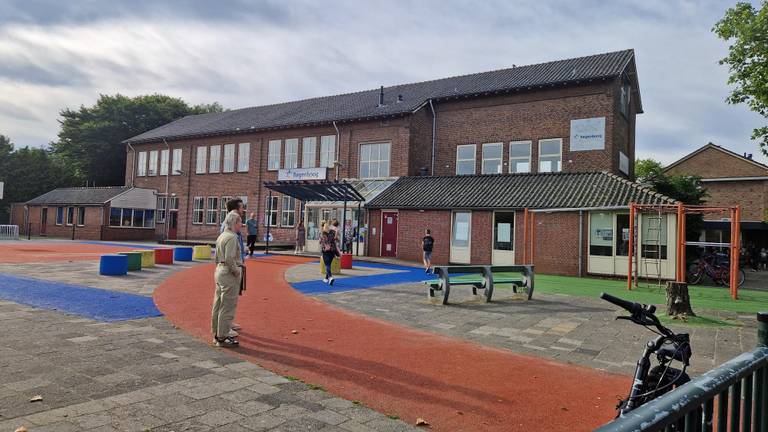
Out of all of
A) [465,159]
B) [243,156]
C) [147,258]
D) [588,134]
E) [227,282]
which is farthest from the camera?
[243,156]

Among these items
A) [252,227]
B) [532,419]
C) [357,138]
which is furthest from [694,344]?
[357,138]

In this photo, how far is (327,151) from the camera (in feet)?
99.8

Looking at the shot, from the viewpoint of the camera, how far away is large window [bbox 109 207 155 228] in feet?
121

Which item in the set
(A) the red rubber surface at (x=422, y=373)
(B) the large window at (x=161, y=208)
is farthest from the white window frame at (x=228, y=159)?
(A) the red rubber surface at (x=422, y=373)

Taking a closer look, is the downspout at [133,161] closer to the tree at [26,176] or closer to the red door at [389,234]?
the tree at [26,176]

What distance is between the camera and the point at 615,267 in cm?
1805

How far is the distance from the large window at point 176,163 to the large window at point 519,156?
25811 millimetres

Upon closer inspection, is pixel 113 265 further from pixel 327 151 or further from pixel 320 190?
pixel 327 151

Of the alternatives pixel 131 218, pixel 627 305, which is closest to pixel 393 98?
pixel 131 218

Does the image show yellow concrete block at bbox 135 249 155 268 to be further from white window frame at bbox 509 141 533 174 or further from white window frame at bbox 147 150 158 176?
white window frame at bbox 147 150 158 176

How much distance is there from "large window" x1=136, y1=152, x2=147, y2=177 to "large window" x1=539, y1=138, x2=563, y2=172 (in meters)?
32.2

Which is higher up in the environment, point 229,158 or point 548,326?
point 229,158

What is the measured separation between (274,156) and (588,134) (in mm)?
19615

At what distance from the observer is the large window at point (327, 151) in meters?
30.1
